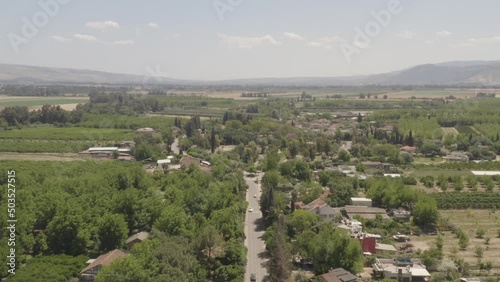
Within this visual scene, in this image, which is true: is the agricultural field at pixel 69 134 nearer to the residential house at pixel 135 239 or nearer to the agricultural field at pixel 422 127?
the residential house at pixel 135 239

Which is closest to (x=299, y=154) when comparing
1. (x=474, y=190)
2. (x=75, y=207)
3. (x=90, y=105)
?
(x=474, y=190)

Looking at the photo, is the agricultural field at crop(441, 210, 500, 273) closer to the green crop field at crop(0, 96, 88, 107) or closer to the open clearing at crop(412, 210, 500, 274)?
the open clearing at crop(412, 210, 500, 274)

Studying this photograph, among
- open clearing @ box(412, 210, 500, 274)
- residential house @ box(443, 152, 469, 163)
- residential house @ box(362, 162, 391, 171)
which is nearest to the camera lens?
open clearing @ box(412, 210, 500, 274)

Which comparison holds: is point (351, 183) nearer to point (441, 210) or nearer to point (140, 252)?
point (441, 210)

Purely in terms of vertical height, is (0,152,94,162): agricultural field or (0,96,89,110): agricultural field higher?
(0,96,89,110): agricultural field

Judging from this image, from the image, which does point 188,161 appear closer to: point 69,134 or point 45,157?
point 45,157

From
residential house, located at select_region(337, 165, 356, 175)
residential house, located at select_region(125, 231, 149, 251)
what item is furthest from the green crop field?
residential house, located at select_region(125, 231, 149, 251)
